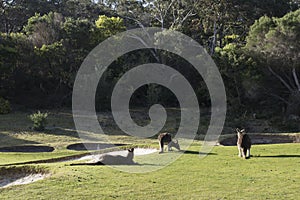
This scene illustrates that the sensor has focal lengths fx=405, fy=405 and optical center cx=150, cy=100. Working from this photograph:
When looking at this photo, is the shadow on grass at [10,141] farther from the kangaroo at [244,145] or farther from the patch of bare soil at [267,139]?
the kangaroo at [244,145]

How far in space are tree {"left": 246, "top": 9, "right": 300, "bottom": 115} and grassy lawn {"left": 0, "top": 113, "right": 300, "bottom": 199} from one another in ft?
61.0

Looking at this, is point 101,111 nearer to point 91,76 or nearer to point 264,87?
point 91,76

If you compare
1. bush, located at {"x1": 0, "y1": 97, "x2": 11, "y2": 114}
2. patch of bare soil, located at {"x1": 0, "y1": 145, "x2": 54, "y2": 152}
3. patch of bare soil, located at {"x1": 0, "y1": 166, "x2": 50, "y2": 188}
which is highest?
bush, located at {"x1": 0, "y1": 97, "x2": 11, "y2": 114}

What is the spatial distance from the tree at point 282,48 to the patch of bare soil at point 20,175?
83.9 ft

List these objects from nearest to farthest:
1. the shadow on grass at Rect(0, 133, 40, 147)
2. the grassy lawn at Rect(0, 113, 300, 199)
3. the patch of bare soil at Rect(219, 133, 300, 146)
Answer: the grassy lawn at Rect(0, 113, 300, 199)
the patch of bare soil at Rect(219, 133, 300, 146)
the shadow on grass at Rect(0, 133, 40, 147)

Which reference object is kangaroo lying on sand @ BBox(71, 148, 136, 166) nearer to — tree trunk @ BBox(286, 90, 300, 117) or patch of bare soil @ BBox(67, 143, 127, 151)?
patch of bare soil @ BBox(67, 143, 127, 151)

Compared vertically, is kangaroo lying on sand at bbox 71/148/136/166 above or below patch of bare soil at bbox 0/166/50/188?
above

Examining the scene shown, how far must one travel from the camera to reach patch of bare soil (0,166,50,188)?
1598 cm

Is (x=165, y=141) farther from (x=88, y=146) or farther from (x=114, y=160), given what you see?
(x=88, y=146)

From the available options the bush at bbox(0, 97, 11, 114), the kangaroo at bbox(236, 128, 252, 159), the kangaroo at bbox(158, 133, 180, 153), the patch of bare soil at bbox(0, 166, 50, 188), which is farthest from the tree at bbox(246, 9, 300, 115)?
the patch of bare soil at bbox(0, 166, 50, 188)

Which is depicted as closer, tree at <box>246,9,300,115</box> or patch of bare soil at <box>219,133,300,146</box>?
patch of bare soil at <box>219,133,300,146</box>

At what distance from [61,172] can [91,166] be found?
5.66ft

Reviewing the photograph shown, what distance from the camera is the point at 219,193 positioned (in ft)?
39.4

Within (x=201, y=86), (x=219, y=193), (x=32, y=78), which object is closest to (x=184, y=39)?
(x=201, y=86)
